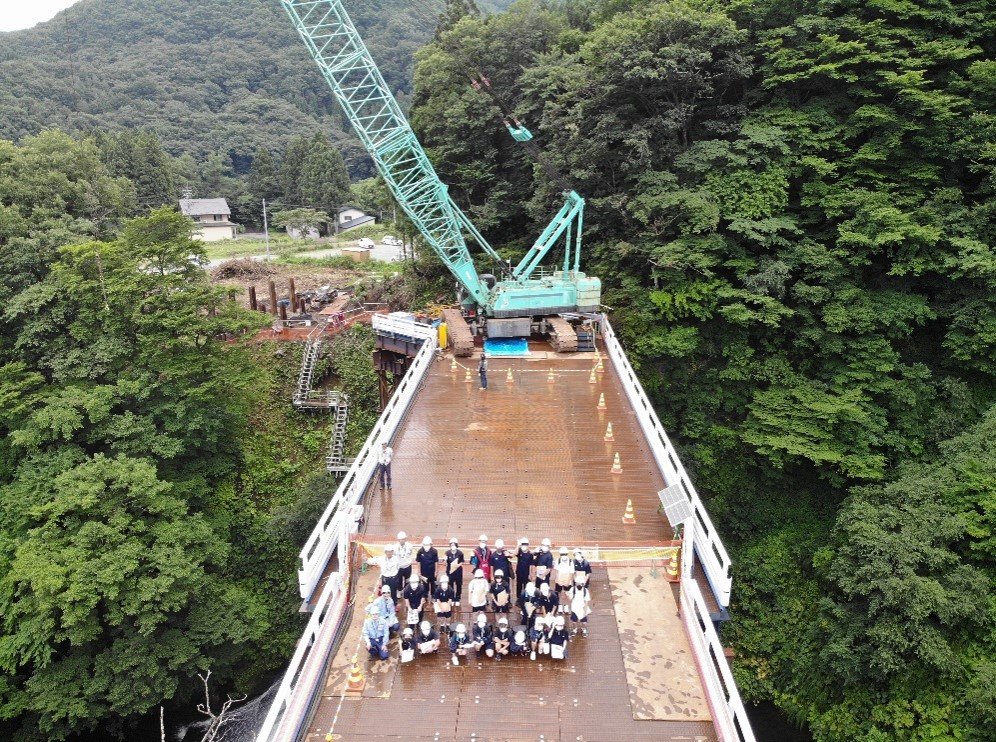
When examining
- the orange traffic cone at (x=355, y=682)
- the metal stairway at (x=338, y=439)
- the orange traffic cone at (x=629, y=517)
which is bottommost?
the metal stairway at (x=338, y=439)

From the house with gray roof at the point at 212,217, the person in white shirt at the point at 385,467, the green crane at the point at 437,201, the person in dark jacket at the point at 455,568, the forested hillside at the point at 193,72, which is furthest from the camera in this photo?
the forested hillside at the point at 193,72

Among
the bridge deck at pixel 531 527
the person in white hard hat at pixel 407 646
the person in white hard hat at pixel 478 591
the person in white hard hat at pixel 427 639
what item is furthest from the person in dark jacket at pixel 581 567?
the person in white hard hat at pixel 407 646

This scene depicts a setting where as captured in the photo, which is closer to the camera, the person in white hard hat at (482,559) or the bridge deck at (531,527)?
the bridge deck at (531,527)

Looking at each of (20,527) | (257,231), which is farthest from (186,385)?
(257,231)

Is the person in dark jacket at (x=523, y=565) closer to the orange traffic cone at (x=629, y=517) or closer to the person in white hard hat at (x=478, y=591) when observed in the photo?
the person in white hard hat at (x=478, y=591)

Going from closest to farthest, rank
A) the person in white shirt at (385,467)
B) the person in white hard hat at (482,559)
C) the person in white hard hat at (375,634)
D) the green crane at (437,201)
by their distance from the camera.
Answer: the person in white hard hat at (375,634)
the person in white hard hat at (482,559)
the person in white shirt at (385,467)
the green crane at (437,201)

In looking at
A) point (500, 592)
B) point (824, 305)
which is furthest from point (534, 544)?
point (824, 305)
